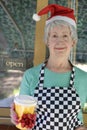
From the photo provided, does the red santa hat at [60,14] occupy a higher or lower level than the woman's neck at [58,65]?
higher

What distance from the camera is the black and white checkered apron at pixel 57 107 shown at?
190 centimetres

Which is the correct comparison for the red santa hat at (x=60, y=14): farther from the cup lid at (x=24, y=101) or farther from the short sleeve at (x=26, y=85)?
the cup lid at (x=24, y=101)

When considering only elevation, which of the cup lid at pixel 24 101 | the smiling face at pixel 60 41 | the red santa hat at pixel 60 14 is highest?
the red santa hat at pixel 60 14

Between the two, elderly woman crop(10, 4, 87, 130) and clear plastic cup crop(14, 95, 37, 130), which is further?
elderly woman crop(10, 4, 87, 130)

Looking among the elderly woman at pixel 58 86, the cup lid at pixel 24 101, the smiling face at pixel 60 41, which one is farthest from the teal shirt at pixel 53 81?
the cup lid at pixel 24 101

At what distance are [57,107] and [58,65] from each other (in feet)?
0.80

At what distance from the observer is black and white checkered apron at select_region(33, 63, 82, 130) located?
6.23 feet

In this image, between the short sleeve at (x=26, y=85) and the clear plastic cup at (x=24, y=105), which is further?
the short sleeve at (x=26, y=85)

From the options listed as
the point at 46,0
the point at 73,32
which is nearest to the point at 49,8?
the point at 73,32

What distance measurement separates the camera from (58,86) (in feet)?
6.36

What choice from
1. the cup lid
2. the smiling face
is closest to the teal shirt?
the smiling face

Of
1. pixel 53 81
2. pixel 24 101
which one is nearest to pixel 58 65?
pixel 53 81

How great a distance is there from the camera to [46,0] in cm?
388

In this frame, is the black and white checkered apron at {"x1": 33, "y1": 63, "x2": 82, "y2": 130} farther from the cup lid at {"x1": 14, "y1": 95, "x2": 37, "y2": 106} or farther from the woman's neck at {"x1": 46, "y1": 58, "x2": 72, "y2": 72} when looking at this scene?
the cup lid at {"x1": 14, "y1": 95, "x2": 37, "y2": 106}
